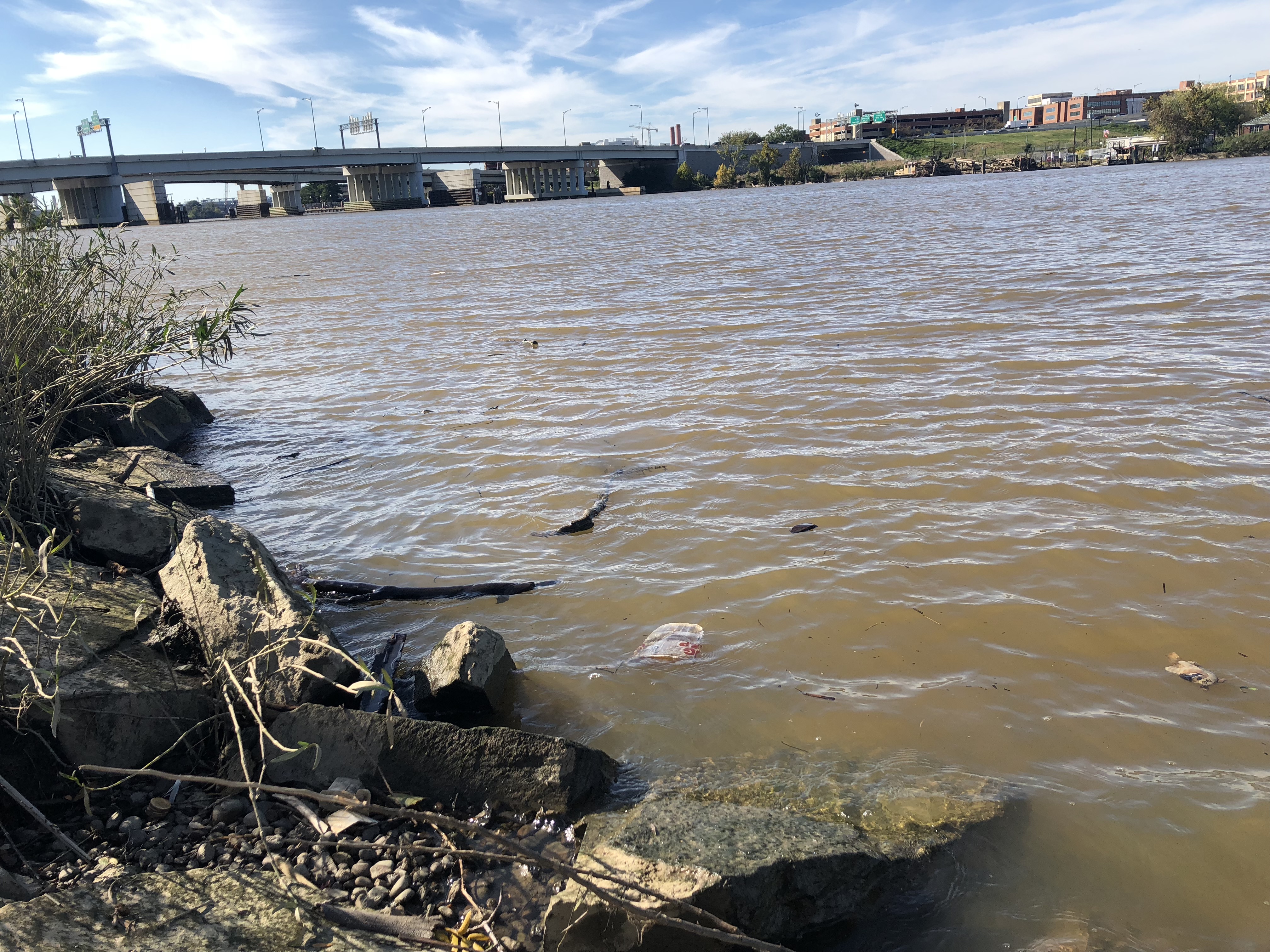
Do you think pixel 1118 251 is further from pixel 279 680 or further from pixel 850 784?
pixel 279 680

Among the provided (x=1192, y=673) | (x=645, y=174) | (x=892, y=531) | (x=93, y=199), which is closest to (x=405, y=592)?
(x=892, y=531)

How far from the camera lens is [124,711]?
10.2 feet

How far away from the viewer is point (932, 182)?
78.5 metres

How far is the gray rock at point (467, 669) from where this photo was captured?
3684 millimetres

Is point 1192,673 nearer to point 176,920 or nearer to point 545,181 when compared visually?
point 176,920

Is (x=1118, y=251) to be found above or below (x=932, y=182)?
below

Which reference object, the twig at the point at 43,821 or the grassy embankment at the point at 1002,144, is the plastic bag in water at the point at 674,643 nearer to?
the twig at the point at 43,821

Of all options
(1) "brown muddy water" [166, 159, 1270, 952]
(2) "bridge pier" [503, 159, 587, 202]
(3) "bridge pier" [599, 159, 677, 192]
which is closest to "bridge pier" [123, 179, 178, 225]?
(2) "bridge pier" [503, 159, 587, 202]

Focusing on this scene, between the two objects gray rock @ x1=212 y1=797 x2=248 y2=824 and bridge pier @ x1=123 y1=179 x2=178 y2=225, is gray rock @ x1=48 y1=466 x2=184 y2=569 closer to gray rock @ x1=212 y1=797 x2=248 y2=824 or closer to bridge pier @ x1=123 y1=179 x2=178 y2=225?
gray rock @ x1=212 y1=797 x2=248 y2=824

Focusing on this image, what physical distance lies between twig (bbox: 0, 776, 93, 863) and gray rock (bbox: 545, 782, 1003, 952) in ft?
4.81

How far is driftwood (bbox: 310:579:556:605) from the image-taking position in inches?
197

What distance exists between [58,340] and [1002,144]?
480 feet

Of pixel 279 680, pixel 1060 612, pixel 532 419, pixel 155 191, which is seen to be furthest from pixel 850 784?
pixel 155 191

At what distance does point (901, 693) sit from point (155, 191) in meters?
116
